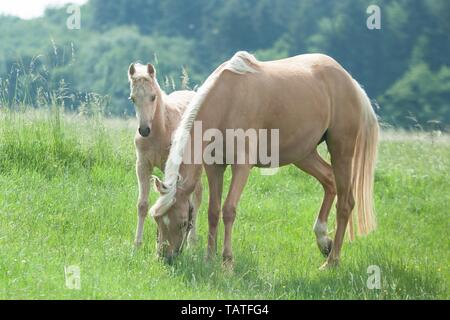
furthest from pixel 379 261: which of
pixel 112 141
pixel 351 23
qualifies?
pixel 351 23

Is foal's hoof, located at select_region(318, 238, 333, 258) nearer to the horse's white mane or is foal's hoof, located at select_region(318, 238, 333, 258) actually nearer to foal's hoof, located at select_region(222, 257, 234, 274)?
foal's hoof, located at select_region(222, 257, 234, 274)

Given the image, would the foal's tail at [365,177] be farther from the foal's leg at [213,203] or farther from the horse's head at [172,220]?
the horse's head at [172,220]

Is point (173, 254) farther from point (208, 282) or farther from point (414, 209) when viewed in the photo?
point (414, 209)

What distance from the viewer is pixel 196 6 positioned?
50.0 m

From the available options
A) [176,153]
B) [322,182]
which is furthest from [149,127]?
[322,182]

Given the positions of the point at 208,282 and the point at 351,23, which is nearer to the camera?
the point at 208,282

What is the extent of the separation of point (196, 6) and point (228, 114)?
44.1 metres

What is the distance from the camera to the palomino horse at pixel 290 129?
6.84 m

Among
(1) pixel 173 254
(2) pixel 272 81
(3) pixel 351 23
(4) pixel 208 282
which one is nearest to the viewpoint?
(4) pixel 208 282

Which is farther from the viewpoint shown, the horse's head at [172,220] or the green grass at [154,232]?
the horse's head at [172,220]

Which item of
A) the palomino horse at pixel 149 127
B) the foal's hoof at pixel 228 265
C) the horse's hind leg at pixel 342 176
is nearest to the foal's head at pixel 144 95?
the palomino horse at pixel 149 127

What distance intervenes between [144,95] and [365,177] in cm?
260

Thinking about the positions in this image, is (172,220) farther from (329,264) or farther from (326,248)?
A: (326,248)

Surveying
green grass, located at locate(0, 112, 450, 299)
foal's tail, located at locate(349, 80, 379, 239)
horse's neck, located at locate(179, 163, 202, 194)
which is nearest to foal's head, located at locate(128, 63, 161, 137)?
horse's neck, located at locate(179, 163, 202, 194)
